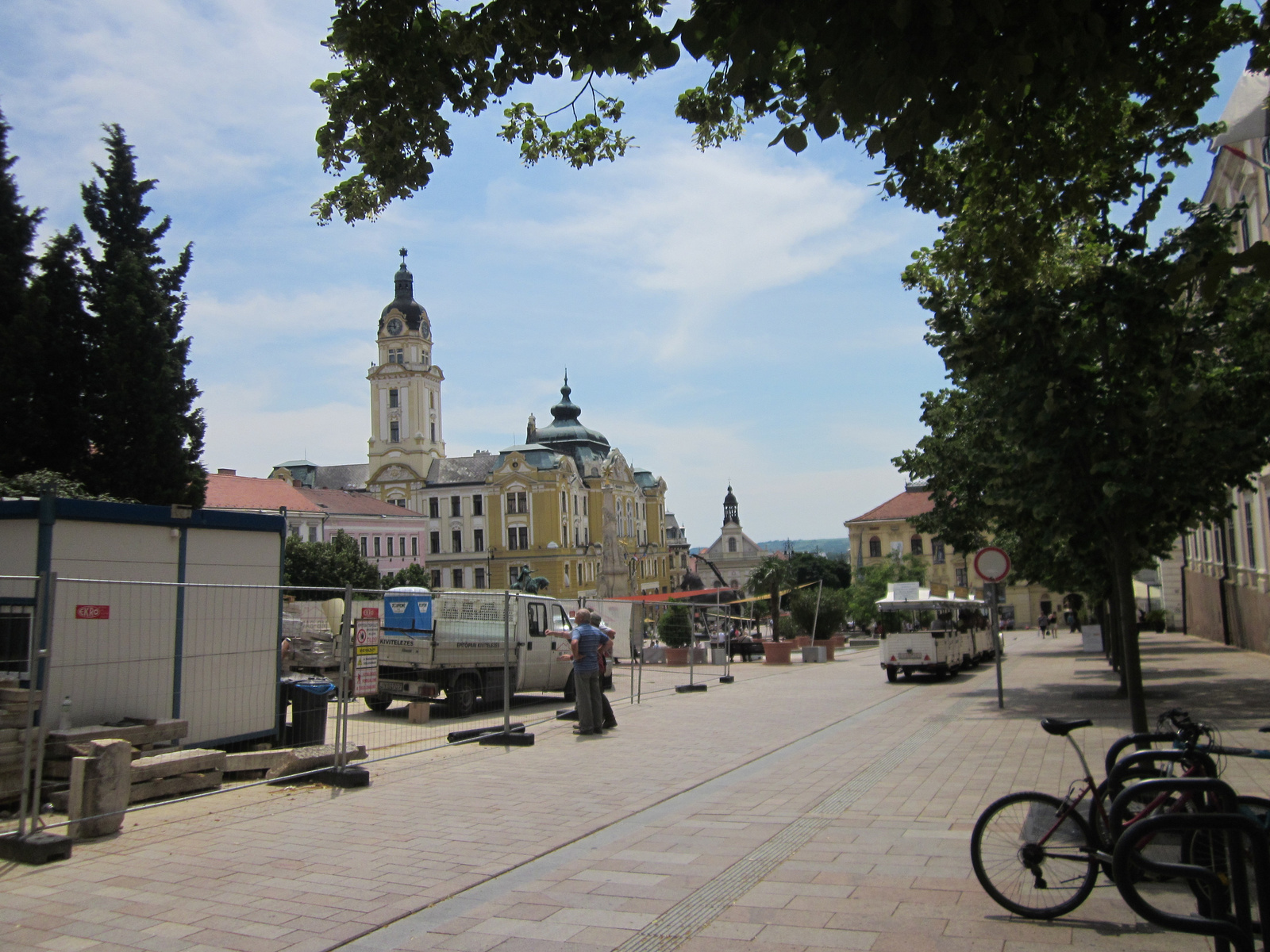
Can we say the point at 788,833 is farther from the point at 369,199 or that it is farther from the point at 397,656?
the point at 397,656

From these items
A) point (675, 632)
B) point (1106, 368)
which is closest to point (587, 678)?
point (1106, 368)

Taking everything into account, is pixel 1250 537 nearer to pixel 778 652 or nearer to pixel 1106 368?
pixel 778 652

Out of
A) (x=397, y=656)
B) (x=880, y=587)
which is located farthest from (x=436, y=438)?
(x=397, y=656)

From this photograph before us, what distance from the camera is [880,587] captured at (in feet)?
212

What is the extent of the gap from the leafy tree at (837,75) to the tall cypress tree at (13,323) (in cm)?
2514

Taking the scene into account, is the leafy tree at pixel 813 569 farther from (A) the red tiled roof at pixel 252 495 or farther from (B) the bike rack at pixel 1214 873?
(B) the bike rack at pixel 1214 873

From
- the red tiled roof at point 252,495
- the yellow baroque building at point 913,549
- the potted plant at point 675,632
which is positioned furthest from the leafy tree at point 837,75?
the yellow baroque building at point 913,549

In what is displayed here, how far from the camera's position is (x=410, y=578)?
2817 inches

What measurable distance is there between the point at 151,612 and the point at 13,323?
23.4 metres

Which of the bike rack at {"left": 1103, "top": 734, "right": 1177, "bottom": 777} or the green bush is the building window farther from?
the bike rack at {"left": 1103, "top": 734, "right": 1177, "bottom": 777}

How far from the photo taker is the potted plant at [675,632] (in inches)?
1307

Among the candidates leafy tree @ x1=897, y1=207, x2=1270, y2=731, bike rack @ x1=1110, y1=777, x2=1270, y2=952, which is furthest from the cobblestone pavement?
leafy tree @ x1=897, y1=207, x2=1270, y2=731

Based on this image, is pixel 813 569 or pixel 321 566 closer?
pixel 321 566

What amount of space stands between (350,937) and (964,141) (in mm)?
8278
